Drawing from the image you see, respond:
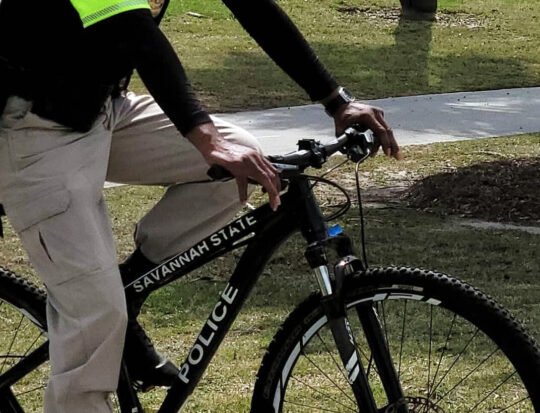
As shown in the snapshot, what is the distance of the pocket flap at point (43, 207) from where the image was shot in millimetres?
3209

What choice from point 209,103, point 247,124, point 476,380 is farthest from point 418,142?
point 476,380

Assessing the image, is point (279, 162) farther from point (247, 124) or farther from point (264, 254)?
point (247, 124)

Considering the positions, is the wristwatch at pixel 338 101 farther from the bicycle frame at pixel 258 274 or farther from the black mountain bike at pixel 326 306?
the bicycle frame at pixel 258 274

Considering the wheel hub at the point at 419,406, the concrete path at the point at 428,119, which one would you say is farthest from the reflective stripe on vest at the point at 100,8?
the concrete path at the point at 428,119

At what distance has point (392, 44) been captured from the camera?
49.8 feet

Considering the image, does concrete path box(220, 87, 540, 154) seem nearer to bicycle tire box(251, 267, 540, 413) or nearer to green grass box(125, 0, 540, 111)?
green grass box(125, 0, 540, 111)

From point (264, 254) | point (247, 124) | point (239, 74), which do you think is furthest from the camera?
point (239, 74)

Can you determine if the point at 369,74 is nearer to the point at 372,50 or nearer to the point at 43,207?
the point at 372,50

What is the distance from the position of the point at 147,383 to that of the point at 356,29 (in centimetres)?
1309

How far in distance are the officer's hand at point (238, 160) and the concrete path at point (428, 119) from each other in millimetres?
6252

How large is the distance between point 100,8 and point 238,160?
50 cm

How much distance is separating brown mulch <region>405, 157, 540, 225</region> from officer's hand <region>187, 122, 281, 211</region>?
4800mm

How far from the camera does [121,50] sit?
3.03m

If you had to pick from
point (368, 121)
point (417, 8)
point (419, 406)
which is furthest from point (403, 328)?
point (417, 8)
